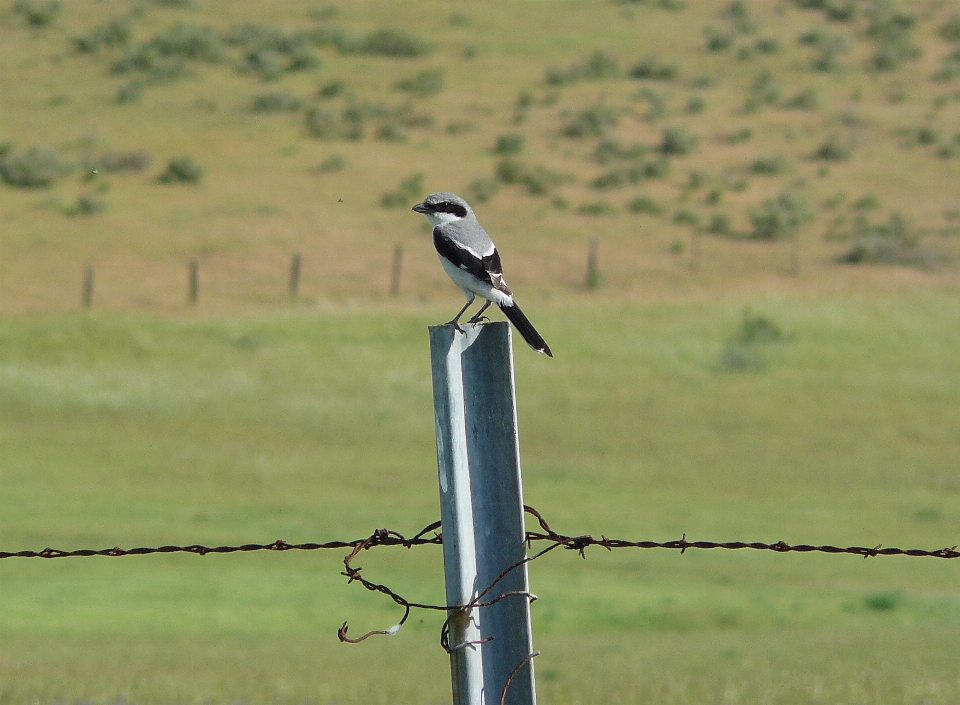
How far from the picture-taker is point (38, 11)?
245ft

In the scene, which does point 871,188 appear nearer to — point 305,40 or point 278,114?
point 278,114

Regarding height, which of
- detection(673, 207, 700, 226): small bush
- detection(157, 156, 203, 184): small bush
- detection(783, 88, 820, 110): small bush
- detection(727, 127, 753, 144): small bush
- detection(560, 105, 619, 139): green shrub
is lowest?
detection(673, 207, 700, 226): small bush

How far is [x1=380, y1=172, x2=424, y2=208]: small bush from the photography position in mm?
51750

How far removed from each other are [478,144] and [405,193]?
8.42m

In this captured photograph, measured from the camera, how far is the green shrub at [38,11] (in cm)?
7475

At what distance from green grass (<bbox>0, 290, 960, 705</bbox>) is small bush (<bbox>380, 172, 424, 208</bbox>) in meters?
18.7

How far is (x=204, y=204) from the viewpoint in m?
51.3

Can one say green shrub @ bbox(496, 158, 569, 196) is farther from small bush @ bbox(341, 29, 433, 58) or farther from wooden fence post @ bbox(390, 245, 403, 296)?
small bush @ bbox(341, 29, 433, 58)

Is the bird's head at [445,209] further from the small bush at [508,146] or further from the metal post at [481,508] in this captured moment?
the small bush at [508,146]

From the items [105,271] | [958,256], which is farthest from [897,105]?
[105,271]

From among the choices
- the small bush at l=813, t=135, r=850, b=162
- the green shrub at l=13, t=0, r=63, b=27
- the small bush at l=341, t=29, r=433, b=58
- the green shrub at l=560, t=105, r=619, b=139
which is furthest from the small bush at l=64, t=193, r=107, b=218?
the small bush at l=813, t=135, r=850, b=162

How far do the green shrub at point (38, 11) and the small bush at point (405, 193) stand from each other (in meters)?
30.0

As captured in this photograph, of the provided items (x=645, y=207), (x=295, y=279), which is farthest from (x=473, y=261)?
(x=645, y=207)

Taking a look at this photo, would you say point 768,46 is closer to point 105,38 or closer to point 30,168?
point 105,38
